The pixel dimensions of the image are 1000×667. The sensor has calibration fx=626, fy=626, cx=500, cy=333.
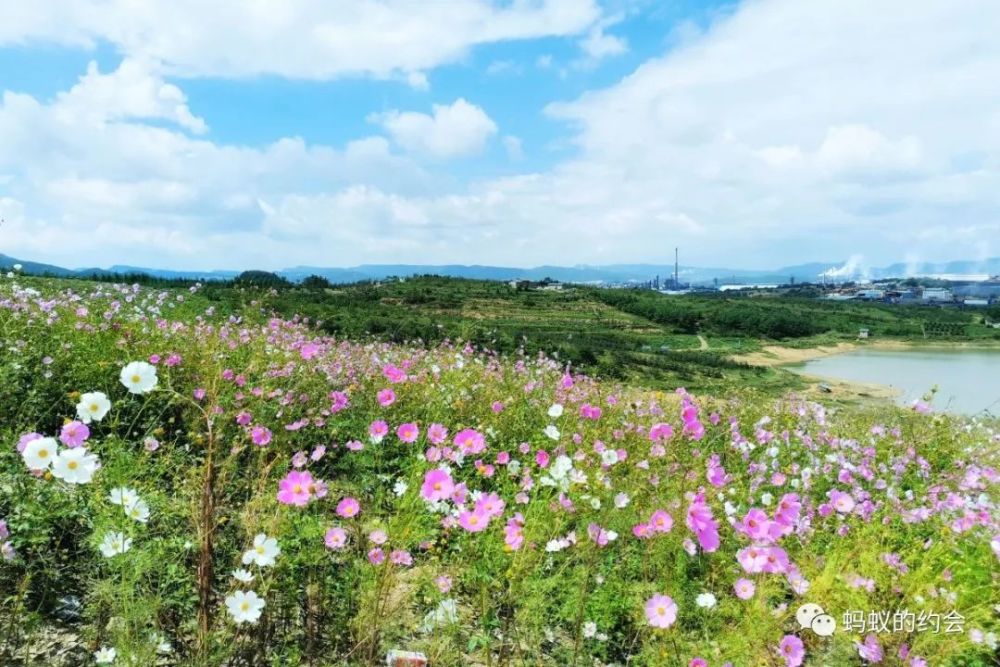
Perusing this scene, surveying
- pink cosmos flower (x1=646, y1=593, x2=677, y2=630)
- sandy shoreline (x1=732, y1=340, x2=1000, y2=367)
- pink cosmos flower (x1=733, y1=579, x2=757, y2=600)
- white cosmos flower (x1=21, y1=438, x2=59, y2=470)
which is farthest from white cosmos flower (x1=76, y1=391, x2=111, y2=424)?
sandy shoreline (x1=732, y1=340, x2=1000, y2=367)

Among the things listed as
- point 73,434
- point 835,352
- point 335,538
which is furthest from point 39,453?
point 835,352

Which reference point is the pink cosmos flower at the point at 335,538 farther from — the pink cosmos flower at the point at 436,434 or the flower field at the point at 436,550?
the pink cosmos flower at the point at 436,434

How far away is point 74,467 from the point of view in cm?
180

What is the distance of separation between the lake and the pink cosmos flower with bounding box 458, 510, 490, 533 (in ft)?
114

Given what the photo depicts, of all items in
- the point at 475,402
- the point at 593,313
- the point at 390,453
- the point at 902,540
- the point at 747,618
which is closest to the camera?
the point at 747,618

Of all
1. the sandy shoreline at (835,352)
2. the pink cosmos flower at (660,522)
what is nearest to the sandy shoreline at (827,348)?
the sandy shoreline at (835,352)

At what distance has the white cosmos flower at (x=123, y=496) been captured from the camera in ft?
6.46

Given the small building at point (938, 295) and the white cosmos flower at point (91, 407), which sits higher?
the white cosmos flower at point (91, 407)

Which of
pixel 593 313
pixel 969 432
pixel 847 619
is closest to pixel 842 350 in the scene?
pixel 593 313

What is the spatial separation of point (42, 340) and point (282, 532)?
350cm

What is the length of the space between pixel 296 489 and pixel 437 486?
48cm

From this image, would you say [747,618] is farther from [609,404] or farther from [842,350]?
[842,350]

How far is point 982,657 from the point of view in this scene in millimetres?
2533

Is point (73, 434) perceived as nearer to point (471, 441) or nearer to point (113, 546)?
point (113, 546)
